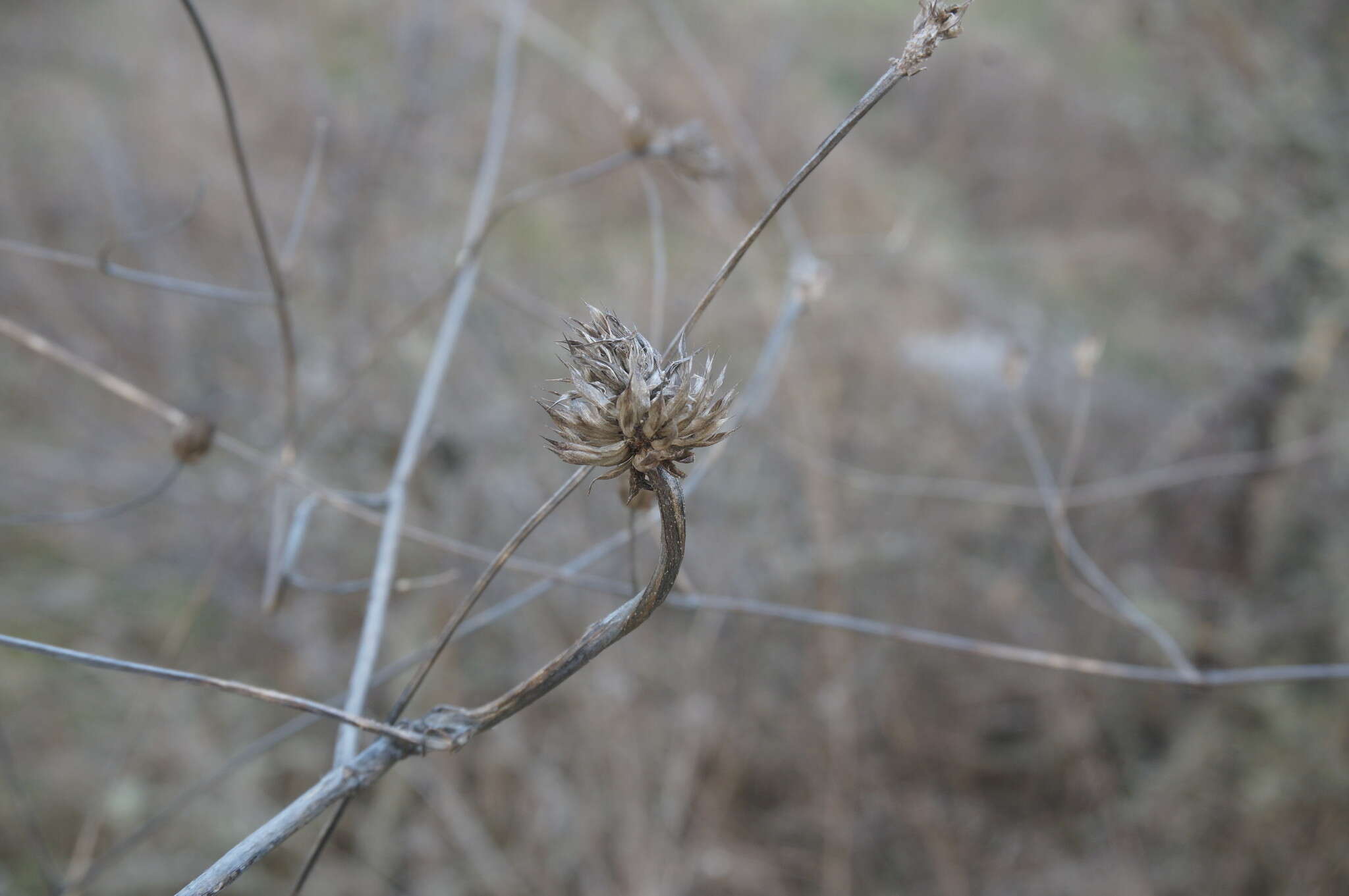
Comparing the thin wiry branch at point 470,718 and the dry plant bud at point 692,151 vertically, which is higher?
the dry plant bud at point 692,151

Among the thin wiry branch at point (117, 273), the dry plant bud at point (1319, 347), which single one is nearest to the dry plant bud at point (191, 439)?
the thin wiry branch at point (117, 273)

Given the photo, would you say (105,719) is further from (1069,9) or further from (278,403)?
(1069,9)

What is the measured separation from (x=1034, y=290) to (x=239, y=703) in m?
4.75

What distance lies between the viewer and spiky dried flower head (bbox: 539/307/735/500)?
316mm

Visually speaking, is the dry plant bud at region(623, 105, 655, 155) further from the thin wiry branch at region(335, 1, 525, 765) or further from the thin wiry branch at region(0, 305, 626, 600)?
the thin wiry branch at region(0, 305, 626, 600)

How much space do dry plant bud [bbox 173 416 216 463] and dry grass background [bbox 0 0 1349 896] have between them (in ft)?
2.06

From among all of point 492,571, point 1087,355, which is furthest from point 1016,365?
point 492,571

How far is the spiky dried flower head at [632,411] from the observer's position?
1.04ft

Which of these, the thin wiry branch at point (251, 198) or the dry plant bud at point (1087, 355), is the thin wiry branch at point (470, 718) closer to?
the thin wiry branch at point (251, 198)

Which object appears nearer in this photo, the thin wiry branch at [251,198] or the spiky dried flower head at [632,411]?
the spiky dried flower head at [632,411]

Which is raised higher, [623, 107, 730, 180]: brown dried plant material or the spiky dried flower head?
[623, 107, 730, 180]: brown dried plant material

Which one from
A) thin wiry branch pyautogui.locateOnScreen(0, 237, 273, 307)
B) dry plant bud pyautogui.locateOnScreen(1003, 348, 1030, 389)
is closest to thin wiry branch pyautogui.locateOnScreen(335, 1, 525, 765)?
thin wiry branch pyautogui.locateOnScreen(0, 237, 273, 307)

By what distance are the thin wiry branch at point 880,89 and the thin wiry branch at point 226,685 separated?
0.71ft

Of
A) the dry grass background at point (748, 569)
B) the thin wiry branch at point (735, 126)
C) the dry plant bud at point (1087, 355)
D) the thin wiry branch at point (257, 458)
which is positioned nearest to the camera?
the thin wiry branch at point (257, 458)
